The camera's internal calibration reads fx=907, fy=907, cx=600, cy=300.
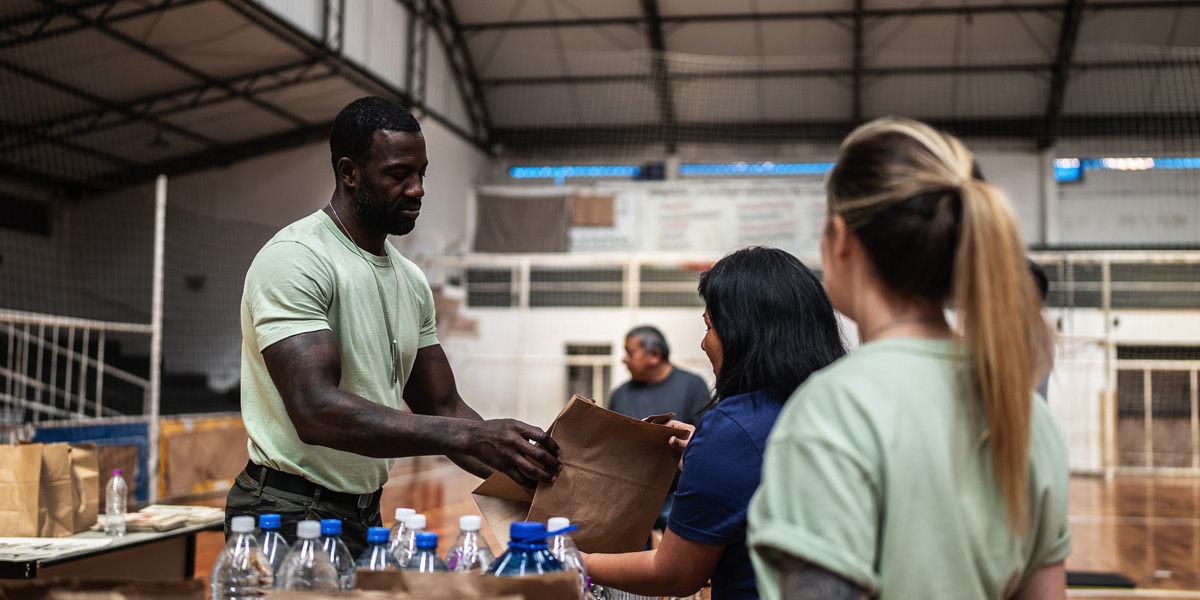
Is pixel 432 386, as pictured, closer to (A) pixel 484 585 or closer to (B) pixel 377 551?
(B) pixel 377 551

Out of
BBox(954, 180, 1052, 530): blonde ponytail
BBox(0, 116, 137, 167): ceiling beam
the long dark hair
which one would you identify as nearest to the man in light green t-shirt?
the long dark hair

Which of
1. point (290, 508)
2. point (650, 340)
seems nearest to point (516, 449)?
point (290, 508)

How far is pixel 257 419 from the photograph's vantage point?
188 cm

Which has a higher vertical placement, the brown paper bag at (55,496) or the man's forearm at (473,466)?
the man's forearm at (473,466)

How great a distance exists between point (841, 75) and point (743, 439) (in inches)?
570

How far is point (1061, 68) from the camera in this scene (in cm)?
1431

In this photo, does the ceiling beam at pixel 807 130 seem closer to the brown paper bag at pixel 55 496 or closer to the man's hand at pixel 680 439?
the brown paper bag at pixel 55 496

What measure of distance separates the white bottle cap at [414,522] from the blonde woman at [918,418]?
0.66 metres

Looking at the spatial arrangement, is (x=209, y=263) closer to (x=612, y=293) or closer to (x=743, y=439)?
(x=612, y=293)

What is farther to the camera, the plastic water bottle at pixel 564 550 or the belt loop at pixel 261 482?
the belt loop at pixel 261 482

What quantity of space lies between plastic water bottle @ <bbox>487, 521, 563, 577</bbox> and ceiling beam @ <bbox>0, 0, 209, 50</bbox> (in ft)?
32.8

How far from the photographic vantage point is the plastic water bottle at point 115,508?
3193 mm

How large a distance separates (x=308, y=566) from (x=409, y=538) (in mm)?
166

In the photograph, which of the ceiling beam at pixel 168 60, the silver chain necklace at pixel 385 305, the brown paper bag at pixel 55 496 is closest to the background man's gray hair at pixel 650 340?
the brown paper bag at pixel 55 496
